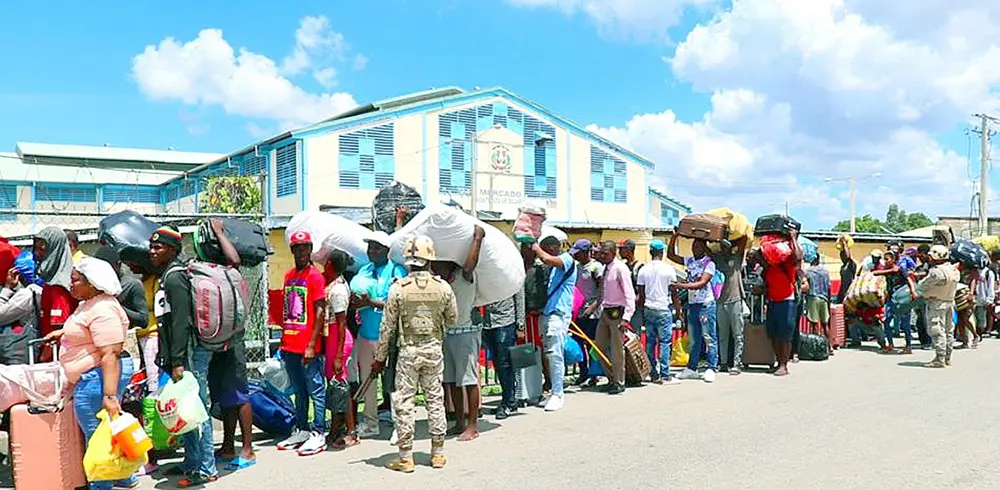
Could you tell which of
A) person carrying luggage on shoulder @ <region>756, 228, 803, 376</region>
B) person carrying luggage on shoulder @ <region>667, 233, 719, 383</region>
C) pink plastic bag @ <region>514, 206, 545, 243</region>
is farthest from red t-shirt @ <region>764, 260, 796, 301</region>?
pink plastic bag @ <region>514, 206, 545, 243</region>

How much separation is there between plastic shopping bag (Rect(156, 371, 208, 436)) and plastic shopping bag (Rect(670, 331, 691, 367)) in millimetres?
7316

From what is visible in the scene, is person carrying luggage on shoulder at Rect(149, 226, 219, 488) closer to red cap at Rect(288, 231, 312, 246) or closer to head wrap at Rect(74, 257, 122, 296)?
head wrap at Rect(74, 257, 122, 296)

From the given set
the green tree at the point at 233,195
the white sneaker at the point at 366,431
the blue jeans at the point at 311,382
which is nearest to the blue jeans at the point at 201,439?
the blue jeans at the point at 311,382

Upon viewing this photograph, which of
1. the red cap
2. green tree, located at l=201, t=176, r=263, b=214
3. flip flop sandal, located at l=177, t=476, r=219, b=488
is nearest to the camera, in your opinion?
flip flop sandal, located at l=177, t=476, r=219, b=488

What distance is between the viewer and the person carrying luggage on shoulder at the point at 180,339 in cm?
532

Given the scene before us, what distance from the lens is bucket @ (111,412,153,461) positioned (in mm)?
4832

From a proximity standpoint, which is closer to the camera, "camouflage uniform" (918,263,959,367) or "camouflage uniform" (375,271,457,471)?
"camouflage uniform" (375,271,457,471)

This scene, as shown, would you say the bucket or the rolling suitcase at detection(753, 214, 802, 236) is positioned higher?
the rolling suitcase at detection(753, 214, 802, 236)

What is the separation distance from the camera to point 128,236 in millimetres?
6062

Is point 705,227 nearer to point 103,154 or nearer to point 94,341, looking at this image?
point 94,341

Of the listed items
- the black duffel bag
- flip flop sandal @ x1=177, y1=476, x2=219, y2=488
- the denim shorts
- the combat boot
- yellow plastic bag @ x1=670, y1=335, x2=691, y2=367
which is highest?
the black duffel bag

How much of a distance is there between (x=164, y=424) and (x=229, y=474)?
2.40 ft

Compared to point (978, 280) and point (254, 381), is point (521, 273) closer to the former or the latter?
point (254, 381)

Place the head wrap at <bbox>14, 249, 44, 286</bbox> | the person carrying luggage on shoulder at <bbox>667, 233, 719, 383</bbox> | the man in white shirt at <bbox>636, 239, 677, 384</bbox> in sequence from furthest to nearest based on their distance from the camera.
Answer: the person carrying luggage on shoulder at <bbox>667, 233, 719, 383</bbox>, the man in white shirt at <bbox>636, 239, 677, 384</bbox>, the head wrap at <bbox>14, 249, 44, 286</bbox>
